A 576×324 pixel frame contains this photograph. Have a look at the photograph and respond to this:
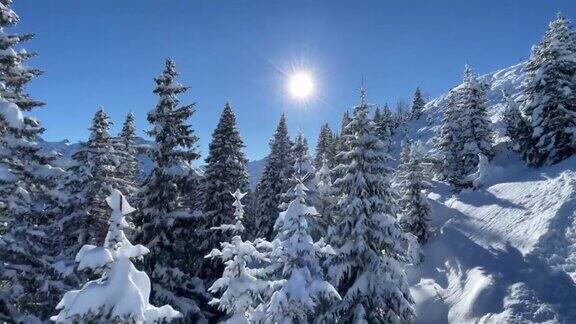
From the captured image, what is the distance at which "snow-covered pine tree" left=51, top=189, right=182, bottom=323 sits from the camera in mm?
6898

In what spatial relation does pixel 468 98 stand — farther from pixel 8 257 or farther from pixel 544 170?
pixel 8 257

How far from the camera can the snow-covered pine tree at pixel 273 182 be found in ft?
127

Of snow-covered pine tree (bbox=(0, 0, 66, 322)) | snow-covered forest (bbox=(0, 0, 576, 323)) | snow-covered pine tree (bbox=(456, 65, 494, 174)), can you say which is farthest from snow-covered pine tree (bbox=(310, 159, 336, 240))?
snow-covered pine tree (bbox=(456, 65, 494, 174))

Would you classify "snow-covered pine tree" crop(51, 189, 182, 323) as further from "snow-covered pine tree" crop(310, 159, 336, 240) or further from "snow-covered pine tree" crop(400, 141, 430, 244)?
"snow-covered pine tree" crop(400, 141, 430, 244)

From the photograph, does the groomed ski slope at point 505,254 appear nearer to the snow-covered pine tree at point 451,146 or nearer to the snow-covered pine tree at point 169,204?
the snow-covered pine tree at point 451,146

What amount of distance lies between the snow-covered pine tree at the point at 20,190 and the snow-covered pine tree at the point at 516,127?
35.9 m

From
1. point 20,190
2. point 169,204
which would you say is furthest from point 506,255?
point 20,190

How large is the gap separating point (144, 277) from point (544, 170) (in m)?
35.4

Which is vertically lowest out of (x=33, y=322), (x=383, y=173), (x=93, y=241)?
(x=33, y=322)

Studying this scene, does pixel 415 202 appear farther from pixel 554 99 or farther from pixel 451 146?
pixel 451 146

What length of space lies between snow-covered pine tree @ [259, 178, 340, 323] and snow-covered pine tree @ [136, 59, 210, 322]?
7.93m

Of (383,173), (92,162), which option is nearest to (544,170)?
(383,173)

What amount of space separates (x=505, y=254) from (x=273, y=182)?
20269mm

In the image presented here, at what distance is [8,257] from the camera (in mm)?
16375
